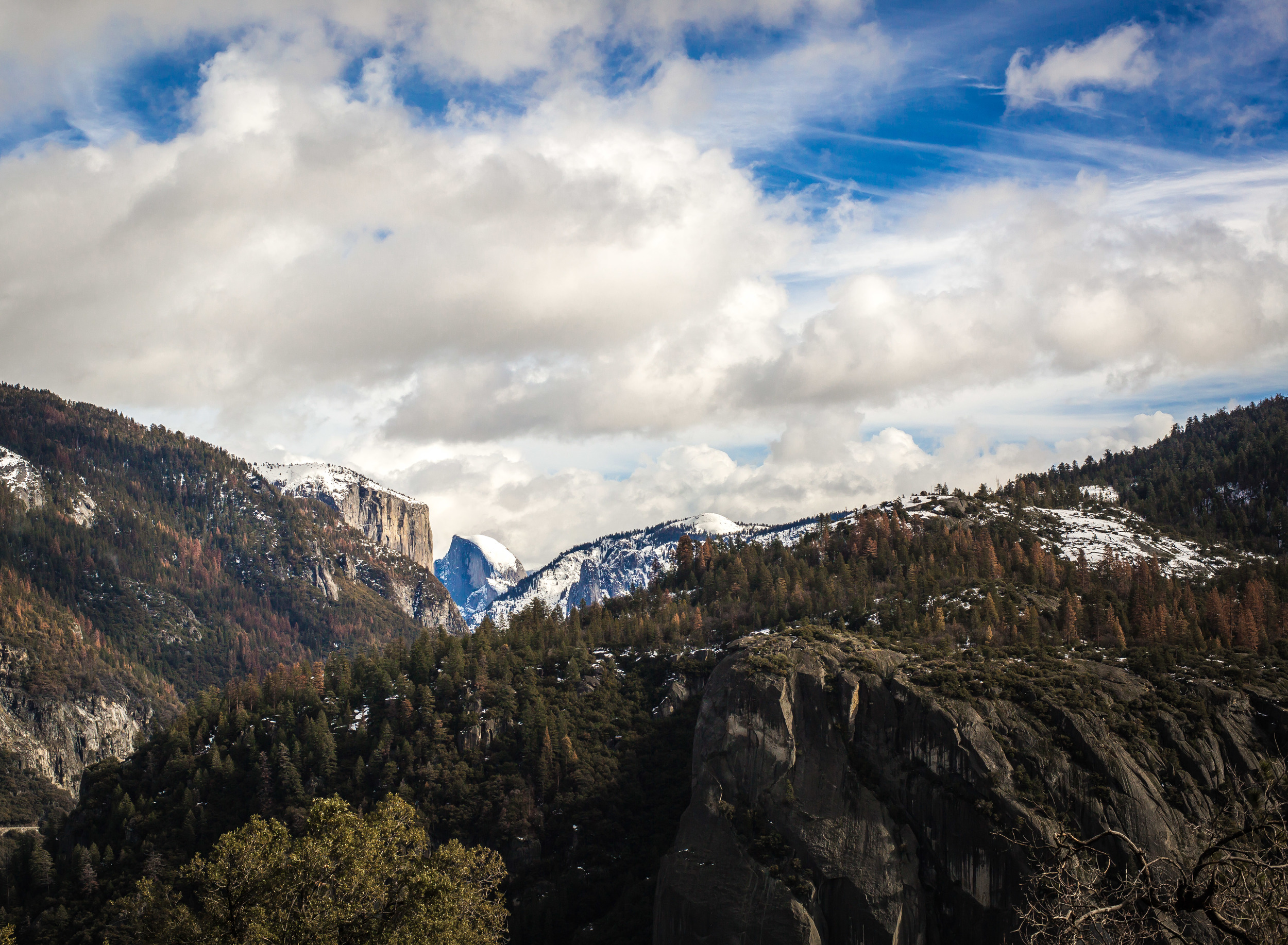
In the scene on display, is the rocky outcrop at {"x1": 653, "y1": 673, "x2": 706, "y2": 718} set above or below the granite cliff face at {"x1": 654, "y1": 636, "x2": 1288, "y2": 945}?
above

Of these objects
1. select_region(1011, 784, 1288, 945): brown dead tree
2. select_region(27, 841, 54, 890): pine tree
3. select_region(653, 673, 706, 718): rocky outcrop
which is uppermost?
select_region(1011, 784, 1288, 945): brown dead tree

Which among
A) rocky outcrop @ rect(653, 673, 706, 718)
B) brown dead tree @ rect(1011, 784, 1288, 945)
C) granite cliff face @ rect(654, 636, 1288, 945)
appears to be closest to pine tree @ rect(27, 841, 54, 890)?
granite cliff face @ rect(654, 636, 1288, 945)

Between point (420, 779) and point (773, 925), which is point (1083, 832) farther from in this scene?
point (420, 779)

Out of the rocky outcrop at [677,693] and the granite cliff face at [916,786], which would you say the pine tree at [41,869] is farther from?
the rocky outcrop at [677,693]

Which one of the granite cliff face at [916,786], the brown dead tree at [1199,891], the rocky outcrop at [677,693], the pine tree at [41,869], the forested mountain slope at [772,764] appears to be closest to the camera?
the brown dead tree at [1199,891]

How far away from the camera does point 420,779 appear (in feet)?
539

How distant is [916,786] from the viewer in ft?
406

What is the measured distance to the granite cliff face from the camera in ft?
369

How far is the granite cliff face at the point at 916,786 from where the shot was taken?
11250 centimetres

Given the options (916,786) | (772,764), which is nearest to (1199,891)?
(916,786)

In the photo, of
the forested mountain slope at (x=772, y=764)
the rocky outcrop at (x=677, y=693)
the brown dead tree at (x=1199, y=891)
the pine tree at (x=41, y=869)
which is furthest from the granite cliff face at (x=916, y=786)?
the pine tree at (x=41, y=869)

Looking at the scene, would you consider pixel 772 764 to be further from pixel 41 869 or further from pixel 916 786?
pixel 41 869

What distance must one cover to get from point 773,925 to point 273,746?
114m

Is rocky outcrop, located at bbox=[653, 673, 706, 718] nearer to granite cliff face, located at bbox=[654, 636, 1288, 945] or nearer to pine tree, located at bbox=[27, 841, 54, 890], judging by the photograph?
granite cliff face, located at bbox=[654, 636, 1288, 945]
